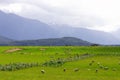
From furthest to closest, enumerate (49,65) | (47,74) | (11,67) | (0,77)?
(49,65) → (11,67) → (47,74) → (0,77)

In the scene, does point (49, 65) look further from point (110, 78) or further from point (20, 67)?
point (110, 78)

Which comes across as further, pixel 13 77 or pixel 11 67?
pixel 11 67

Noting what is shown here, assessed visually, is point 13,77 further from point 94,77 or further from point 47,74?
point 94,77

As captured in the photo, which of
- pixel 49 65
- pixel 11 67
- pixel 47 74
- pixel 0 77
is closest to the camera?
pixel 0 77

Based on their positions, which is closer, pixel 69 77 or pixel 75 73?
pixel 69 77

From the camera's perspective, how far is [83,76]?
55.3 m

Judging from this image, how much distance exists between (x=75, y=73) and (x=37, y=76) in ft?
27.3

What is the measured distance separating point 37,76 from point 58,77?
392 centimetres

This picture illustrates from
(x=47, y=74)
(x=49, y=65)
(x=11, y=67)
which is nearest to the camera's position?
(x=47, y=74)

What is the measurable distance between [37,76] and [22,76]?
2700 mm

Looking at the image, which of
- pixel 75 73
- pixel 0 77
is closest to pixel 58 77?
pixel 75 73

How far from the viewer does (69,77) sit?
53.9 metres

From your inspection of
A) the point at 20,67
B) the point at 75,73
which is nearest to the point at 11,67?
the point at 20,67

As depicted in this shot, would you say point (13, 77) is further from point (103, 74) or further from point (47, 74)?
point (103, 74)
